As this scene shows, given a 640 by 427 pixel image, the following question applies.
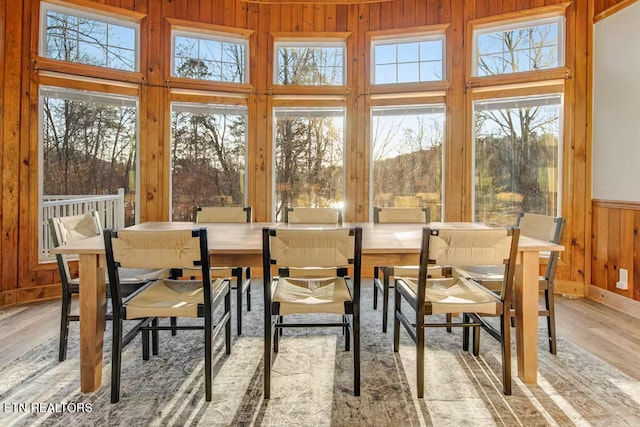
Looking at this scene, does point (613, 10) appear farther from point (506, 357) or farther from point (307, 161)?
point (506, 357)

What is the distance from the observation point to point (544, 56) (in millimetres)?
3750

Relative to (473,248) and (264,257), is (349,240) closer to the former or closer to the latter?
(264,257)

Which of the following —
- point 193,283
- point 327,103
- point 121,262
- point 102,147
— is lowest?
point 193,283

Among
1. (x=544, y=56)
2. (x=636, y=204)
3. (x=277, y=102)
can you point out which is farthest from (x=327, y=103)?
(x=636, y=204)

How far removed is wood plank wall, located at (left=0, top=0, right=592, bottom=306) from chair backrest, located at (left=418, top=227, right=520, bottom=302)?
7.59ft

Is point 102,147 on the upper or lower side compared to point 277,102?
lower

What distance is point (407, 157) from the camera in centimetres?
424

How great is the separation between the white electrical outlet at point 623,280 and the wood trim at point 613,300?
0.08m

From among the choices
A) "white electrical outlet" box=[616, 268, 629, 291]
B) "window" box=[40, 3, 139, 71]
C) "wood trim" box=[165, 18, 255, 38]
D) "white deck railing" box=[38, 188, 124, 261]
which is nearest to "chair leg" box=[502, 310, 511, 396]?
"white electrical outlet" box=[616, 268, 629, 291]

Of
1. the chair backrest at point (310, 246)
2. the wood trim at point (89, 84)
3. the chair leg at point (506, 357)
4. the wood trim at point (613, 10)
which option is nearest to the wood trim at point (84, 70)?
the wood trim at point (89, 84)

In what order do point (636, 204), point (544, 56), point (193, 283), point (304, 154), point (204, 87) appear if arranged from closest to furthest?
1. point (193, 283)
2. point (636, 204)
3. point (544, 56)
4. point (204, 87)
5. point (304, 154)

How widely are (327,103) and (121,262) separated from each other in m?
3.07

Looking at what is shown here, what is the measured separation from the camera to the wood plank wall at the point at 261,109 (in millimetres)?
3332

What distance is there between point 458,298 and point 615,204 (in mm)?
2353
